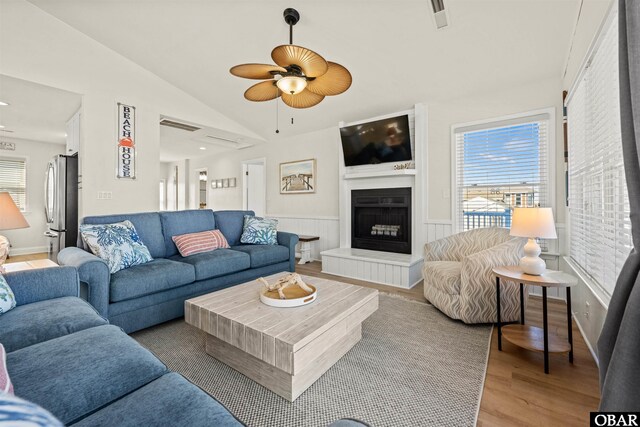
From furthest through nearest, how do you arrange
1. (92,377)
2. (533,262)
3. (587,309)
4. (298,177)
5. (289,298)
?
(298,177), (587,309), (533,262), (289,298), (92,377)

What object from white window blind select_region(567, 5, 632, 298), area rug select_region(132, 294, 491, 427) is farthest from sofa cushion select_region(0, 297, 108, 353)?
white window blind select_region(567, 5, 632, 298)

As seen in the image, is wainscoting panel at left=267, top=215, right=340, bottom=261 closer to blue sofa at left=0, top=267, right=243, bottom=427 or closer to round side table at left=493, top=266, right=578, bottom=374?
round side table at left=493, top=266, right=578, bottom=374

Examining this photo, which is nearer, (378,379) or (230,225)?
(378,379)

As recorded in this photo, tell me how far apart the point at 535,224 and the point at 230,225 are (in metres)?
3.29

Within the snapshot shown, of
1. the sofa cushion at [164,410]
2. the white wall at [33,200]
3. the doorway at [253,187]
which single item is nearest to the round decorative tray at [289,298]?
the sofa cushion at [164,410]

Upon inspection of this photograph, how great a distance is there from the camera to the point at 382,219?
456cm

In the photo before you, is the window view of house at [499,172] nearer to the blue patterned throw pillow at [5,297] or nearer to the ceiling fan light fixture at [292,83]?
the ceiling fan light fixture at [292,83]

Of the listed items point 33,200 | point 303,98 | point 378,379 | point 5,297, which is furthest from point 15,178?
point 378,379

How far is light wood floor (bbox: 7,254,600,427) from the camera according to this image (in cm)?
144

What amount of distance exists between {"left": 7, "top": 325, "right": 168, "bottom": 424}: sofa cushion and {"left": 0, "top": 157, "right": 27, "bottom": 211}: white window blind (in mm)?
7037

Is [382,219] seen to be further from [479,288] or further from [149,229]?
[149,229]

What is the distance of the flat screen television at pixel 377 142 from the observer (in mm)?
4117

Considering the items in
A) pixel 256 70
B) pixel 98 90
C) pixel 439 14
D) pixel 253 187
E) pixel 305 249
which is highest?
pixel 439 14

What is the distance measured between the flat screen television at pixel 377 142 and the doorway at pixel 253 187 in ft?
9.16
